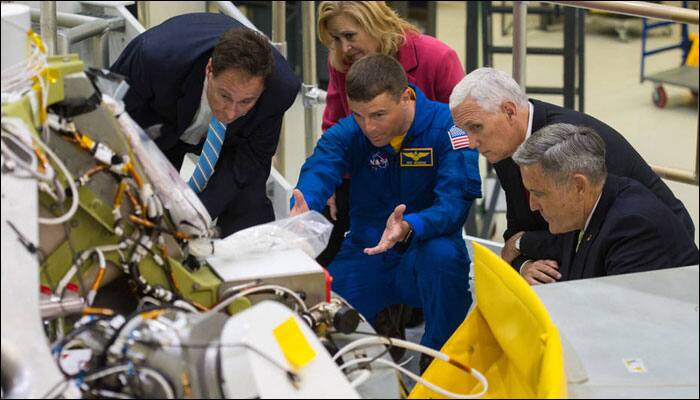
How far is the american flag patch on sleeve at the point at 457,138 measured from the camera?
3395 mm

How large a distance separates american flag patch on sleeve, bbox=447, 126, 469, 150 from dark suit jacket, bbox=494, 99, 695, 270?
5.4 inches

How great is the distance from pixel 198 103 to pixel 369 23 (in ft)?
1.99

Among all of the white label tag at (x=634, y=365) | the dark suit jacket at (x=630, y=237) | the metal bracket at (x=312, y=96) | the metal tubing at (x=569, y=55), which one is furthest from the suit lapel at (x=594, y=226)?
the metal tubing at (x=569, y=55)

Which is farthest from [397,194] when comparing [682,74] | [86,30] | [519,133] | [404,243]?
[682,74]

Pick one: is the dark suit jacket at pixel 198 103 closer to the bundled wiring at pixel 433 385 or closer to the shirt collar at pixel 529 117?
the shirt collar at pixel 529 117

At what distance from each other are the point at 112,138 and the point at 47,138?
0.43ft

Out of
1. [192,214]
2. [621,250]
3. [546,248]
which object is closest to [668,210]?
[621,250]

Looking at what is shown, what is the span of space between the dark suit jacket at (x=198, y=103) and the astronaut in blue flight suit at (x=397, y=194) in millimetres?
166

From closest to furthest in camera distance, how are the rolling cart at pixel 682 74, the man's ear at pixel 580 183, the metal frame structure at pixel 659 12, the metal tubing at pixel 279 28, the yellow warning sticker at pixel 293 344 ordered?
the yellow warning sticker at pixel 293 344 → the man's ear at pixel 580 183 → the metal frame structure at pixel 659 12 → the metal tubing at pixel 279 28 → the rolling cart at pixel 682 74

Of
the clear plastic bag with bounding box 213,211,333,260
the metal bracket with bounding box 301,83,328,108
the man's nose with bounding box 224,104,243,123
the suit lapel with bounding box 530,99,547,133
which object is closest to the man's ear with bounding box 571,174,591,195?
the suit lapel with bounding box 530,99,547,133

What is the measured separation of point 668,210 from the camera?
279cm

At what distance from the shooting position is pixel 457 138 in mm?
3402

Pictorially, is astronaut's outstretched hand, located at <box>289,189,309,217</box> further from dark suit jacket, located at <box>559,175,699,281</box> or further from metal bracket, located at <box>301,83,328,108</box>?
metal bracket, located at <box>301,83,328,108</box>

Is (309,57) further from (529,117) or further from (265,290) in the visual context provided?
(265,290)
